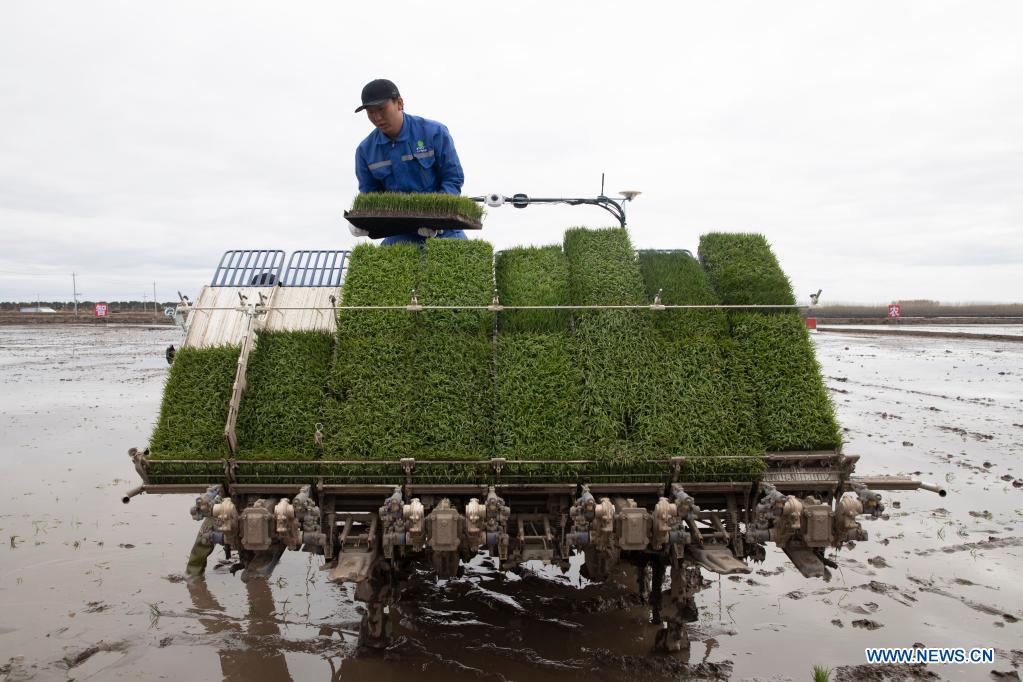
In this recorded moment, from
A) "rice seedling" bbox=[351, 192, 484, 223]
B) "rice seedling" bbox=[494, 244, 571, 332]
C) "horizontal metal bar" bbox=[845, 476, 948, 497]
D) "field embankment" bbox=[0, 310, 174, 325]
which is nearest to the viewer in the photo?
"horizontal metal bar" bbox=[845, 476, 948, 497]

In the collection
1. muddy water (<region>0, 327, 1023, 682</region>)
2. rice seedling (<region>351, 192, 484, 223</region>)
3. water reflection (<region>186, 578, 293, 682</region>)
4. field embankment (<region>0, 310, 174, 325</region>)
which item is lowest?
water reflection (<region>186, 578, 293, 682</region>)

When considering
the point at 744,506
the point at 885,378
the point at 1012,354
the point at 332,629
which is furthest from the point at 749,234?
the point at 1012,354

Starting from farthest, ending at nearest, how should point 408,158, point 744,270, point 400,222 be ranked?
1. point 408,158
2. point 400,222
3. point 744,270

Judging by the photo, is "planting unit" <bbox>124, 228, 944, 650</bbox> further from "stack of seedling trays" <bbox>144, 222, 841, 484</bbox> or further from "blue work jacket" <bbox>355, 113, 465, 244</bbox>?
"blue work jacket" <bbox>355, 113, 465, 244</bbox>

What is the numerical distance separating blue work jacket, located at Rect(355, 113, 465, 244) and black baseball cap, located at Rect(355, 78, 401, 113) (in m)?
0.61

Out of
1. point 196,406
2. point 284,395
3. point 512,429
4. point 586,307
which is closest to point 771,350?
point 586,307

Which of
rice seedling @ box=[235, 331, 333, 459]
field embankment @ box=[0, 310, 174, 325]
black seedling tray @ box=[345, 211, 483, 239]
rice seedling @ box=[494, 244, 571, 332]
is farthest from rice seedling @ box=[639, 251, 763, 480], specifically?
field embankment @ box=[0, 310, 174, 325]

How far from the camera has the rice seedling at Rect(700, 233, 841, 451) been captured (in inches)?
207

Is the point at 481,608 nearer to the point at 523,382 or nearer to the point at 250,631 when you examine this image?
the point at 250,631

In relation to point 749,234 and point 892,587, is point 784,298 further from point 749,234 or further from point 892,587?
point 892,587

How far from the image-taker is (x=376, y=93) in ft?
21.7

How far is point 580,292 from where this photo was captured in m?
6.10

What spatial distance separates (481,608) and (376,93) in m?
5.57

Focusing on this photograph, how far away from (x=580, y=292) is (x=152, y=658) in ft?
17.4
